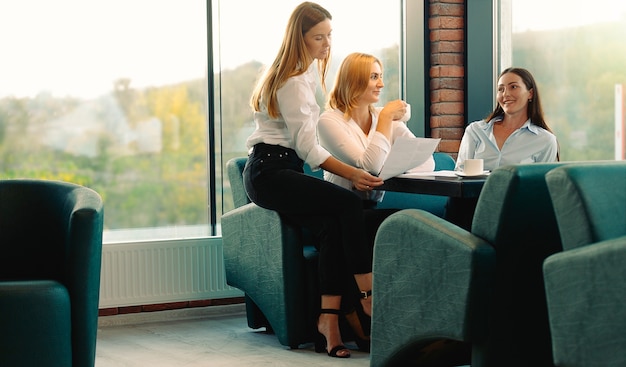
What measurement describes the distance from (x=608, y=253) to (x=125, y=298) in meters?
2.99

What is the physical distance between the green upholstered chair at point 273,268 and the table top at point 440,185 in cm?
47

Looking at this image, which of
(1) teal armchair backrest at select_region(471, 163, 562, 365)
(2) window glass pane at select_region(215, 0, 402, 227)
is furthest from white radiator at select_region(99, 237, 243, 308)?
(1) teal armchair backrest at select_region(471, 163, 562, 365)

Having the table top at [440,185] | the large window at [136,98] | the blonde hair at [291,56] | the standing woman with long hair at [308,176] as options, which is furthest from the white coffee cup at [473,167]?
the large window at [136,98]

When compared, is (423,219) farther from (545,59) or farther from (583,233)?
(545,59)

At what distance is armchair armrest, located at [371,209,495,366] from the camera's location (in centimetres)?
251

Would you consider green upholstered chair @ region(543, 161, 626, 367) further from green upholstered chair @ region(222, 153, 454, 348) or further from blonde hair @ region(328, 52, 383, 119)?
blonde hair @ region(328, 52, 383, 119)

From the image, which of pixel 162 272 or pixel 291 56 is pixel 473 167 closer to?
pixel 291 56

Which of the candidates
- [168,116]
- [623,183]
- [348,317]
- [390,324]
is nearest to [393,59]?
[168,116]

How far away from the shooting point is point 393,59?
5.30 m

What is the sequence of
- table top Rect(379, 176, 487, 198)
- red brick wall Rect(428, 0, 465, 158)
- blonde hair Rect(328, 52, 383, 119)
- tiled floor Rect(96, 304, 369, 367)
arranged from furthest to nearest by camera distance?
red brick wall Rect(428, 0, 465, 158) → blonde hair Rect(328, 52, 383, 119) → tiled floor Rect(96, 304, 369, 367) → table top Rect(379, 176, 487, 198)

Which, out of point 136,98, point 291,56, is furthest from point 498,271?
point 136,98

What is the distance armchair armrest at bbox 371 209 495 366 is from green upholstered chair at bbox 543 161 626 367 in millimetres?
281

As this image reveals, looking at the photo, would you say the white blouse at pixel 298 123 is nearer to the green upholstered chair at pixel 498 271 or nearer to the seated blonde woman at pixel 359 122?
the seated blonde woman at pixel 359 122

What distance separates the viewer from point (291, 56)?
3.83 meters
